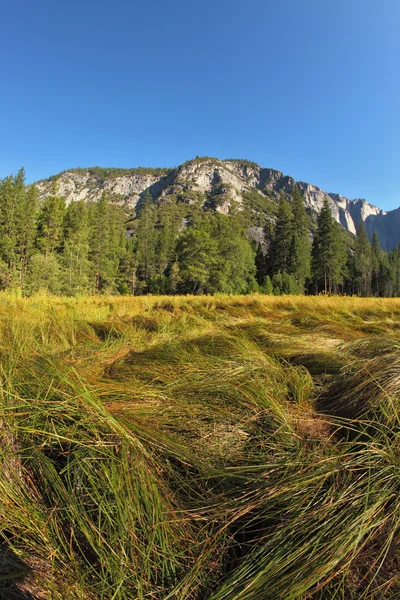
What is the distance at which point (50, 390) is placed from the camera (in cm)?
109

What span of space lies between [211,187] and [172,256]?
4024 inches

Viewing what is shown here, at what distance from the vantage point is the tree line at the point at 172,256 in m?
28.5

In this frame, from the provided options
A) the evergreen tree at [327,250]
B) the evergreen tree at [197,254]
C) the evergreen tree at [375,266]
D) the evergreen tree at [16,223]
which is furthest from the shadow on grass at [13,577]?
the evergreen tree at [375,266]

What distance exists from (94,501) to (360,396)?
1.27 m

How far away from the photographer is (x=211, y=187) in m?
144

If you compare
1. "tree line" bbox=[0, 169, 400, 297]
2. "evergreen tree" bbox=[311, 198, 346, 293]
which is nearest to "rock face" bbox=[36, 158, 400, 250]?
"tree line" bbox=[0, 169, 400, 297]

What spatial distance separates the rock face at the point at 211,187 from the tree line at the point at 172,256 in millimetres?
84533

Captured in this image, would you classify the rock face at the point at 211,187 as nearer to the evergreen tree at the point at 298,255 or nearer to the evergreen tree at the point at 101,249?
the evergreen tree at the point at 298,255

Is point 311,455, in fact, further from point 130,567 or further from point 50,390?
point 50,390

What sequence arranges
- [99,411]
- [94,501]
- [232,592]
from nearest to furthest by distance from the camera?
[232,592] → [94,501] → [99,411]

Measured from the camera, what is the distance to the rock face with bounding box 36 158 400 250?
141 meters

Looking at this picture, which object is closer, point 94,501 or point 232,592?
point 232,592

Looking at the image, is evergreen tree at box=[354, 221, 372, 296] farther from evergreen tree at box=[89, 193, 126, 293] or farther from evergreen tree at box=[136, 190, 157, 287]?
evergreen tree at box=[89, 193, 126, 293]

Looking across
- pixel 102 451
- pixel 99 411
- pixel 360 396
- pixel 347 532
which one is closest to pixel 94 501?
pixel 102 451
